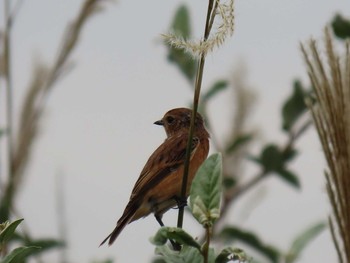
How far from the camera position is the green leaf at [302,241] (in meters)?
4.26

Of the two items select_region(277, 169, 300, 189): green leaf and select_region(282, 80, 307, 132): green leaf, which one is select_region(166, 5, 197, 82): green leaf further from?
select_region(277, 169, 300, 189): green leaf

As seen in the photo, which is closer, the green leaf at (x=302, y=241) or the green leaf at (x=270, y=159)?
the green leaf at (x=302, y=241)

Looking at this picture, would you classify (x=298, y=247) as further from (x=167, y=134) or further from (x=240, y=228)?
(x=167, y=134)

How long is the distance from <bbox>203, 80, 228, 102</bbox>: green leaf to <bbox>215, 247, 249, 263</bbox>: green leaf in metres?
3.23

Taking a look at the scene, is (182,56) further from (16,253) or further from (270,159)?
(16,253)

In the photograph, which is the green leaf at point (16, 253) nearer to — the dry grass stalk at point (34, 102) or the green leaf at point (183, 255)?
the green leaf at point (183, 255)

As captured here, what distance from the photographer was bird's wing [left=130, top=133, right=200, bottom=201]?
16.7ft

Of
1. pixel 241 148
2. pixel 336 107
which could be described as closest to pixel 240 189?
pixel 241 148

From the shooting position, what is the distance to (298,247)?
4.25m

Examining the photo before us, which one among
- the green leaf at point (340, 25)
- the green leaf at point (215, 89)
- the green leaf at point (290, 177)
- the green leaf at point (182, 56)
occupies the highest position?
the green leaf at point (182, 56)

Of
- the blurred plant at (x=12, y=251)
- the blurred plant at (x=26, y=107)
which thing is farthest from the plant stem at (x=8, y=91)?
the blurred plant at (x=12, y=251)

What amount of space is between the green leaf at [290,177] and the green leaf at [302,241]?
84 centimetres

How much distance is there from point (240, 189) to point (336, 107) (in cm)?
238

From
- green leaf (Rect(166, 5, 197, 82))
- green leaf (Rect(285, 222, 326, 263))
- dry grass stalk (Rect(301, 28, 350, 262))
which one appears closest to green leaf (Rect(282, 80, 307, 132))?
green leaf (Rect(166, 5, 197, 82))
